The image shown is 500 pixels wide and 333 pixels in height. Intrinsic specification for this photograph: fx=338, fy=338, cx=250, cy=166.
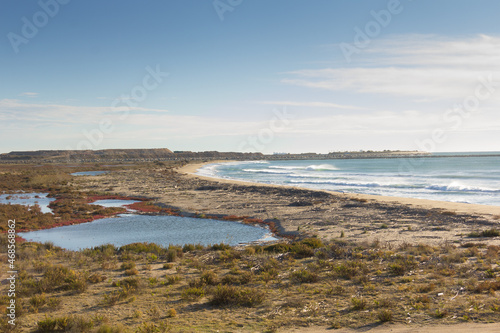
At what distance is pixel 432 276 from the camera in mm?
12039

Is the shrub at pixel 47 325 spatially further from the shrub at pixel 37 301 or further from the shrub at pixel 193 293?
the shrub at pixel 193 293

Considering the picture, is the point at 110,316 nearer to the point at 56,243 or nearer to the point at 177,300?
the point at 177,300

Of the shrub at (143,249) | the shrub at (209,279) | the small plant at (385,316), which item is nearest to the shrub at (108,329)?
the shrub at (209,279)

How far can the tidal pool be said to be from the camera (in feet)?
70.4

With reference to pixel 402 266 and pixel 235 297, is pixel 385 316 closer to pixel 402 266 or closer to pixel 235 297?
pixel 235 297

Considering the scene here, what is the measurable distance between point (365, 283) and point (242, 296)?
4461mm

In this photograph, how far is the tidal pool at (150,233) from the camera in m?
21.5

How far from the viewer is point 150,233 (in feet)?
78.7

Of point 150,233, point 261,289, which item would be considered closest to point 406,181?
point 150,233

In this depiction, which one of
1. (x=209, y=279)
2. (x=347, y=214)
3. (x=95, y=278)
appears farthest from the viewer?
(x=347, y=214)

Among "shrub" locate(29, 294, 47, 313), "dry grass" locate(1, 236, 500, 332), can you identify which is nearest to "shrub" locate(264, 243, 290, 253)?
"dry grass" locate(1, 236, 500, 332)

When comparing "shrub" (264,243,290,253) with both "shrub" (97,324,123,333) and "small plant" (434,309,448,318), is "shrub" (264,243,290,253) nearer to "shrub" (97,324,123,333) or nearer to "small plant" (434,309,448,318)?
"small plant" (434,309,448,318)

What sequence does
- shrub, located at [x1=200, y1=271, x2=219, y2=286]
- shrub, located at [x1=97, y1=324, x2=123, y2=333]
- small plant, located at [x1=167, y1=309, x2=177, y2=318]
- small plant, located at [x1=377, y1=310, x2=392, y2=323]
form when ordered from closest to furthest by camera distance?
1. shrub, located at [x1=97, y1=324, x2=123, y2=333]
2. small plant, located at [x1=377, y1=310, x2=392, y2=323]
3. small plant, located at [x1=167, y1=309, x2=177, y2=318]
4. shrub, located at [x1=200, y1=271, x2=219, y2=286]

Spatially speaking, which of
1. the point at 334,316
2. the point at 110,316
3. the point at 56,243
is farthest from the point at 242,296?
the point at 56,243
